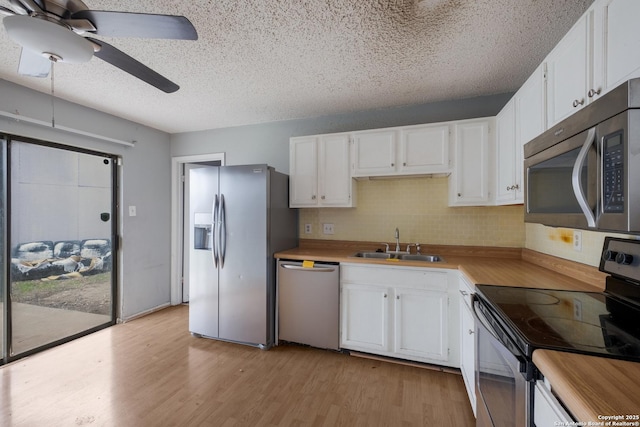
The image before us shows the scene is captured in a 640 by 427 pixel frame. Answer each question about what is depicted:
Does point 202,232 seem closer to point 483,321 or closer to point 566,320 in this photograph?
point 483,321

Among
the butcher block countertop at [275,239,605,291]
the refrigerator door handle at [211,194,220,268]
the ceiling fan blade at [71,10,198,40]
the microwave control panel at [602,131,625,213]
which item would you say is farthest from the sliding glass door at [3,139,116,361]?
the microwave control panel at [602,131,625,213]

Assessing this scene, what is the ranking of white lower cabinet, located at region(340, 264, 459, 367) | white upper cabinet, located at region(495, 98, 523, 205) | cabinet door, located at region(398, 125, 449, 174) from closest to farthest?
white upper cabinet, located at region(495, 98, 523, 205)
white lower cabinet, located at region(340, 264, 459, 367)
cabinet door, located at region(398, 125, 449, 174)

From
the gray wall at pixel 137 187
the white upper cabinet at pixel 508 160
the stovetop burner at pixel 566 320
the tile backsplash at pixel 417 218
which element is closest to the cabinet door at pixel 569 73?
the white upper cabinet at pixel 508 160

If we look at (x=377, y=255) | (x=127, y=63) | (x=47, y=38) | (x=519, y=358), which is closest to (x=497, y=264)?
(x=377, y=255)


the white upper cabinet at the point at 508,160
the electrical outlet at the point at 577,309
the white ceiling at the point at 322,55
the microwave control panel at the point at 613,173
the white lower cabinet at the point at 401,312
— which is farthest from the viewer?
the white lower cabinet at the point at 401,312

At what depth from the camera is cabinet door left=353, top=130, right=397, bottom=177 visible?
2510mm

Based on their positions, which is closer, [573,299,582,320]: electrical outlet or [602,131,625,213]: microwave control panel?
[602,131,625,213]: microwave control panel

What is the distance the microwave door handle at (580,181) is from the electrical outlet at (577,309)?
0.38 meters

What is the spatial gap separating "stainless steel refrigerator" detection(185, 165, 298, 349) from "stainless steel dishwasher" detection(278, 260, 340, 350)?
14cm

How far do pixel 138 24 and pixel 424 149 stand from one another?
218 centimetres

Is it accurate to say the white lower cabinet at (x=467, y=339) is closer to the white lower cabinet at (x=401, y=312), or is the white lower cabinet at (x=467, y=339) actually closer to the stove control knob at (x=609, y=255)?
the white lower cabinet at (x=401, y=312)

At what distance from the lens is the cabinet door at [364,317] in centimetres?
227

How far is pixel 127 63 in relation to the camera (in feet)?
4.68

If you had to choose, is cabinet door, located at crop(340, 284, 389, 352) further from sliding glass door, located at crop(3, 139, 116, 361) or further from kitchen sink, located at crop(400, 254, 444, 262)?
sliding glass door, located at crop(3, 139, 116, 361)
